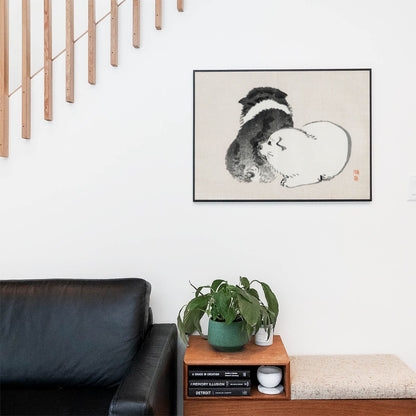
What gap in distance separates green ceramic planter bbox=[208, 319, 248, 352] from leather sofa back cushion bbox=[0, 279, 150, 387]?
34cm

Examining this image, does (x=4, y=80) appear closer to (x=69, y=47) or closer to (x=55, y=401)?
(x=69, y=47)

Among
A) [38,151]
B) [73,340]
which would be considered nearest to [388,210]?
[73,340]

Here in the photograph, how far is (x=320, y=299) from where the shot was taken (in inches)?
90.2

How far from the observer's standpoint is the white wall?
2271mm

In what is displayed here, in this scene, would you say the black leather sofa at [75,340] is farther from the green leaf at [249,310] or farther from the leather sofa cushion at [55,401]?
the green leaf at [249,310]

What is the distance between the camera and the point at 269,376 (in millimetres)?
1893

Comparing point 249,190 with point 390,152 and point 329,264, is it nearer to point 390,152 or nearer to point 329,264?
point 329,264

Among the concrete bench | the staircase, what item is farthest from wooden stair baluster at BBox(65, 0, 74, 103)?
the concrete bench

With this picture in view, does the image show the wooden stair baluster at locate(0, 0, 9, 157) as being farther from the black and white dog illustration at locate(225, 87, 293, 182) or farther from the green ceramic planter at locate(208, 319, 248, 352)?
the green ceramic planter at locate(208, 319, 248, 352)

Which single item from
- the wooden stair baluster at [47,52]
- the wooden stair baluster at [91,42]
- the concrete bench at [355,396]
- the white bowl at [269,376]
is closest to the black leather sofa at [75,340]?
the white bowl at [269,376]

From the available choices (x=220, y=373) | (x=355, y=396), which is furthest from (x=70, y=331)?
(x=355, y=396)

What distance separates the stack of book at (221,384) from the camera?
188 cm

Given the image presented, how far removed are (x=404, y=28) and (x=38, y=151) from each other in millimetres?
2028

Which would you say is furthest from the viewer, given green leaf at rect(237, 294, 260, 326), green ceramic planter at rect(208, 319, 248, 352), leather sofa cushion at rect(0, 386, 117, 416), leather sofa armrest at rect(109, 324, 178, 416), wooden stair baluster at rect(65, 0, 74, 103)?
wooden stair baluster at rect(65, 0, 74, 103)
